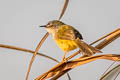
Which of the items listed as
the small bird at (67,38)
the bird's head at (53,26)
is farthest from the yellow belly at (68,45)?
the bird's head at (53,26)

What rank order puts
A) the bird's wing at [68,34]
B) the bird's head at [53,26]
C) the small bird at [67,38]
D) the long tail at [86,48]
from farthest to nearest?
the bird's head at [53,26], the bird's wing at [68,34], the small bird at [67,38], the long tail at [86,48]

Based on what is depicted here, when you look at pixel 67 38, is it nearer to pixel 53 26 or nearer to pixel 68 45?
pixel 68 45

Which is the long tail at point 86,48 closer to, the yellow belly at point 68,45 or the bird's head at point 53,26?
the yellow belly at point 68,45

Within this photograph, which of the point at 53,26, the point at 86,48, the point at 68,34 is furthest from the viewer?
the point at 53,26

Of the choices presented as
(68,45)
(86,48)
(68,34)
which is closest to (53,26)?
(68,34)

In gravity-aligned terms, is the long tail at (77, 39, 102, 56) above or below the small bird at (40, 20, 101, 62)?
below

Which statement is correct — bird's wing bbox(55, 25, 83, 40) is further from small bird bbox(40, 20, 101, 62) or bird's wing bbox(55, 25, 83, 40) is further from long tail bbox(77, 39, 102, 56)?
long tail bbox(77, 39, 102, 56)

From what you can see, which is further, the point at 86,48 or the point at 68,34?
the point at 68,34

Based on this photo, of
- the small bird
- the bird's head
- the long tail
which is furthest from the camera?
the bird's head

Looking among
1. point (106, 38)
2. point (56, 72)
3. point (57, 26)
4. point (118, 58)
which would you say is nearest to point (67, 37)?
point (57, 26)

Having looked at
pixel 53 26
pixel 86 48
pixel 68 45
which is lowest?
pixel 86 48

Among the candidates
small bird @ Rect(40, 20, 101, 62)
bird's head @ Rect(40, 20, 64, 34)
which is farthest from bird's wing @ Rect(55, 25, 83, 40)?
bird's head @ Rect(40, 20, 64, 34)

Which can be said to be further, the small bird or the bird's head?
the bird's head

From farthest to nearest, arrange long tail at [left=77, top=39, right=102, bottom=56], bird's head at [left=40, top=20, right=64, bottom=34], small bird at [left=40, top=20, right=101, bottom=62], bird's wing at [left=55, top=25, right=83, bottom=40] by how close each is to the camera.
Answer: bird's head at [left=40, top=20, right=64, bottom=34]
bird's wing at [left=55, top=25, right=83, bottom=40]
small bird at [left=40, top=20, right=101, bottom=62]
long tail at [left=77, top=39, right=102, bottom=56]
